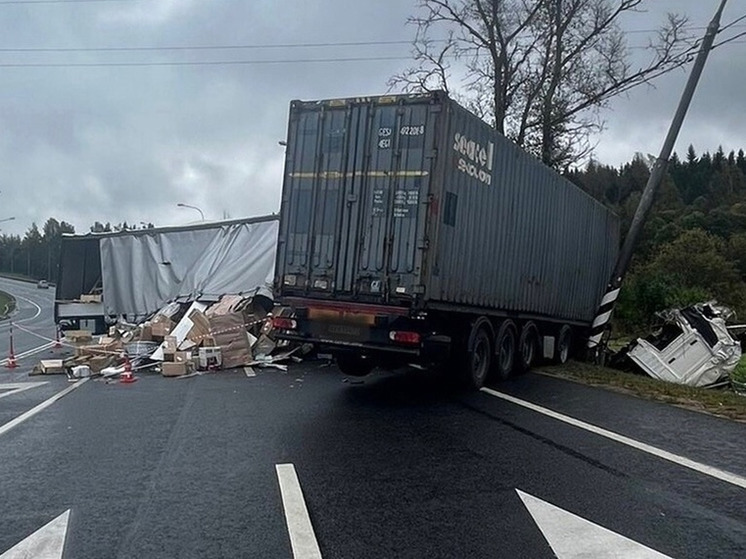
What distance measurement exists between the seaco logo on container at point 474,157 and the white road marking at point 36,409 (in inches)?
256

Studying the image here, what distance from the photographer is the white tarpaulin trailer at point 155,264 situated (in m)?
18.3

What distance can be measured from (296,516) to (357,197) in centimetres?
573

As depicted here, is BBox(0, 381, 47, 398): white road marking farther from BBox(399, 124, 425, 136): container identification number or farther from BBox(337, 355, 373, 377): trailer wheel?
BBox(399, 124, 425, 136): container identification number

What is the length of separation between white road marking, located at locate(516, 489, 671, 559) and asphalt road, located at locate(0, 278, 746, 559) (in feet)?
0.13

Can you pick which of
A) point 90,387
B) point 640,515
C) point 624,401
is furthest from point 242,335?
point 640,515

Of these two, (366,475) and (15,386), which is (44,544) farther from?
(15,386)

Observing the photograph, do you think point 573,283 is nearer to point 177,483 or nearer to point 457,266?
point 457,266

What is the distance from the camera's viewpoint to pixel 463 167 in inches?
403

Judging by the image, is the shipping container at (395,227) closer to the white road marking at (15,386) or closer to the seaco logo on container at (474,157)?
the seaco logo on container at (474,157)

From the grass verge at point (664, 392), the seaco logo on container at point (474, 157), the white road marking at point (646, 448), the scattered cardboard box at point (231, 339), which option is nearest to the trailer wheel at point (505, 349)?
the grass verge at point (664, 392)

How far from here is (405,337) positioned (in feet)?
31.4

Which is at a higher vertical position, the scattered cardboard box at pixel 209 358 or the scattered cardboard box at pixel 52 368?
the scattered cardboard box at pixel 209 358

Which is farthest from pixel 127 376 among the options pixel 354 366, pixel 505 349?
pixel 505 349

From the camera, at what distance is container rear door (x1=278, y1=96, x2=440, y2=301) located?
9734 millimetres
